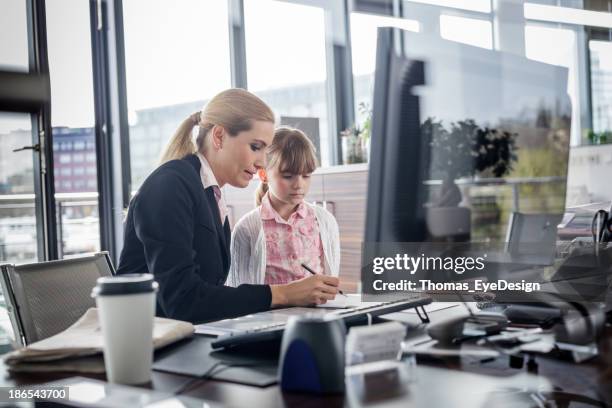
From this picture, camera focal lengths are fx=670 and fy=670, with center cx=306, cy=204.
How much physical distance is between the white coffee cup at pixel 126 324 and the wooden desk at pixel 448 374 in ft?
0.13

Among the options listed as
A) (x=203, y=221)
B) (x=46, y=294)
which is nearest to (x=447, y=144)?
(x=203, y=221)

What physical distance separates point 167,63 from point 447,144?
3.95 m

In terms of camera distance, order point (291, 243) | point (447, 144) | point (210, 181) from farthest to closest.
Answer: point (291, 243) < point (210, 181) < point (447, 144)

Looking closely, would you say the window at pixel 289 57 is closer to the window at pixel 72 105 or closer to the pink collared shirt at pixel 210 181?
the window at pixel 72 105

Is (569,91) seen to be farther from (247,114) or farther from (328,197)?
(328,197)

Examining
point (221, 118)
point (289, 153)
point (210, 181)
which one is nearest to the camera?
point (210, 181)

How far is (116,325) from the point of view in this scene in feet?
2.88

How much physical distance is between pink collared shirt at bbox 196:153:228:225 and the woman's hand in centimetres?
42

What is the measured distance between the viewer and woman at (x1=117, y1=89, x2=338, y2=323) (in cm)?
147

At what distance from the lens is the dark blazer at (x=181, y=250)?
1.47 m

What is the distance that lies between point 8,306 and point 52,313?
0.31 ft

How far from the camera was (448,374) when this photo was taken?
88 centimetres

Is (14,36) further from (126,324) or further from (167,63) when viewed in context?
(126,324)

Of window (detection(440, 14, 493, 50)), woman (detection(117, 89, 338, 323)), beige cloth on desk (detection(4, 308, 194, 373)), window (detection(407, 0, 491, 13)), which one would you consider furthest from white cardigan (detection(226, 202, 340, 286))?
window (detection(440, 14, 493, 50))
